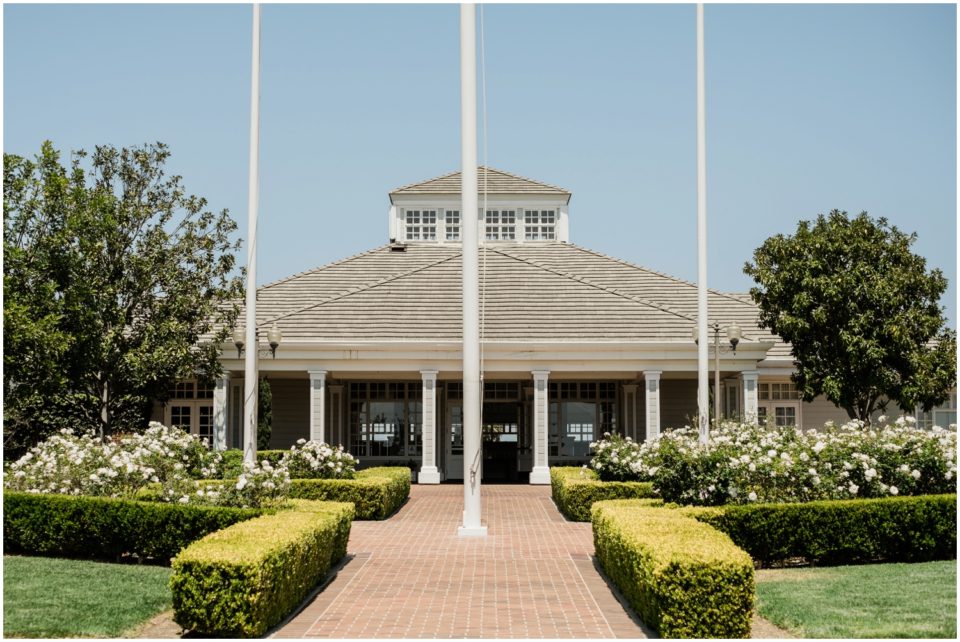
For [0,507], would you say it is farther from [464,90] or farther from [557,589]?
[464,90]

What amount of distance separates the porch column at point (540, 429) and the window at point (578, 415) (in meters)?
4.29

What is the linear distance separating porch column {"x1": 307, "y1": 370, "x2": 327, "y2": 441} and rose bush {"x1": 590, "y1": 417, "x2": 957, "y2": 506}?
1310cm

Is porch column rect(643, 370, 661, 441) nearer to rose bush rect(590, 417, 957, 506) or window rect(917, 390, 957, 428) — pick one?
window rect(917, 390, 957, 428)

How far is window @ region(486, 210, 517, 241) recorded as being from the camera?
38.7 m

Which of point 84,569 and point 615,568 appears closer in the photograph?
point 615,568

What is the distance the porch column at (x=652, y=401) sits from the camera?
28.2 metres

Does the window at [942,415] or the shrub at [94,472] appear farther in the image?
the window at [942,415]

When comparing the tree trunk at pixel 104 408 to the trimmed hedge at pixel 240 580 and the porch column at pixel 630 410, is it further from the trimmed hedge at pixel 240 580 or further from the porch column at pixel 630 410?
the trimmed hedge at pixel 240 580

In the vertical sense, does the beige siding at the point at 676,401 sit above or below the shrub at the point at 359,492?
above

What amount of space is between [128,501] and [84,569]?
4.19 feet

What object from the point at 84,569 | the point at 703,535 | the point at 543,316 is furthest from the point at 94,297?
the point at 703,535

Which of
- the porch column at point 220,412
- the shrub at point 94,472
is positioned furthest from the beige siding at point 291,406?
the shrub at point 94,472

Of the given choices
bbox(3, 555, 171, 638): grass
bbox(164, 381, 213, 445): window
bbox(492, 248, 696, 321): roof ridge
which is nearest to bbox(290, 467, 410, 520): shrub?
bbox(3, 555, 171, 638): grass

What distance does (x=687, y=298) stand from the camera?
33625 mm
